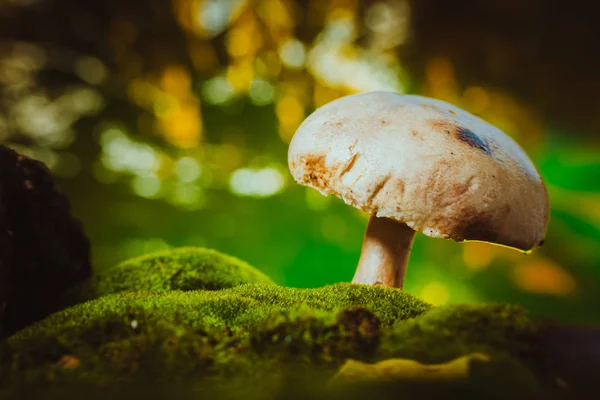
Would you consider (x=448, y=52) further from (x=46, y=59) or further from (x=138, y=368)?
(x=138, y=368)

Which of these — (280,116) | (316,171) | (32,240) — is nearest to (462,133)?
(316,171)

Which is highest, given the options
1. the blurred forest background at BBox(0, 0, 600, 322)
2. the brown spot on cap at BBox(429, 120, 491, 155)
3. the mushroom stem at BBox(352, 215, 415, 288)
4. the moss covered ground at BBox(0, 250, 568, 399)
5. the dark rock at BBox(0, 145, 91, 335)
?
the blurred forest background at BBox(0, 0, 600, 322)

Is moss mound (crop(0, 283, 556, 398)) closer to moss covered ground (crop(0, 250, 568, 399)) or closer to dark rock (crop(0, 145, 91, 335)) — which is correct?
moss covered ground (crop(0, 250, 568, 399))

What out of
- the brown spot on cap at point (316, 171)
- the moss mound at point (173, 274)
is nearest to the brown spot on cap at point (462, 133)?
the brown spot on cap at point (316, 171)

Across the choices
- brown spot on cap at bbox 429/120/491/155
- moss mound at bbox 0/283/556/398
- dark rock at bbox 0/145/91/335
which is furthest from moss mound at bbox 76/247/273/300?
brown spot on cap at bbox 429/120/491/155

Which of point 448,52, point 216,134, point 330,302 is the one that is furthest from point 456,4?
point 330,302

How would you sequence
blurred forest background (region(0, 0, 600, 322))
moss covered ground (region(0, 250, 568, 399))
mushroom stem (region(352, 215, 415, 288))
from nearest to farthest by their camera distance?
moss covered ground (region(0, 250, 568, 399)) < mushroom stem (region(352, 215, 415, 288)) < blurred forest background (region(0, 0, 600, 322))

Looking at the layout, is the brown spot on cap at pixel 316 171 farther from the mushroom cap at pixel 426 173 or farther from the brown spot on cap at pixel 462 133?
the brown spot on cap at pixel 462 133
